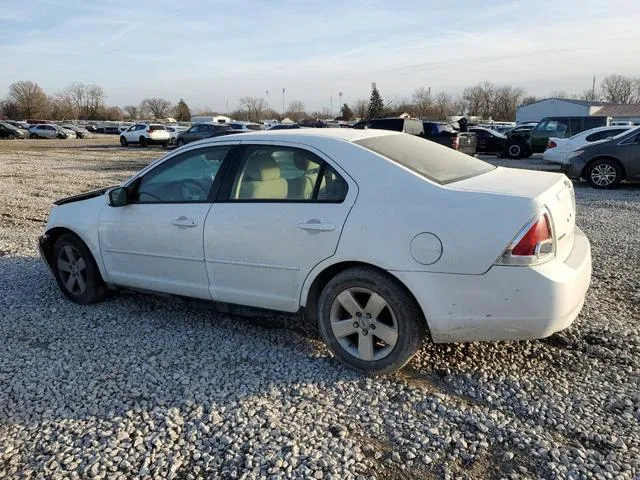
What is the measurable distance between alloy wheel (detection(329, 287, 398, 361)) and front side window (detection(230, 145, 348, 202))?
26.1 inches

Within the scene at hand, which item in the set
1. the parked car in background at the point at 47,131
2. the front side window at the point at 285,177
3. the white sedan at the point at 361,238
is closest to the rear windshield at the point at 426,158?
the white sedan at the point at 361,238

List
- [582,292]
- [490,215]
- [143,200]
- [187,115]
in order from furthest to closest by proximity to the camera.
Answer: [187,115] → [143,200] → [582,292] → [490,215]

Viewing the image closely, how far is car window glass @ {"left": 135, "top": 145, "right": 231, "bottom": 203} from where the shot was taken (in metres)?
4.08

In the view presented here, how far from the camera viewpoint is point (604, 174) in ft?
39.1

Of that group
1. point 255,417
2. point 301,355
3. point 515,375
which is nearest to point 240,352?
point 301,355

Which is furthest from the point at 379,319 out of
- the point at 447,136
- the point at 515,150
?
the point at 515,150

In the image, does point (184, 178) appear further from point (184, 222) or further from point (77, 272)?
point (77, 272)

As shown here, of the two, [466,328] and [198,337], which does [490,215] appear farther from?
[198,337]

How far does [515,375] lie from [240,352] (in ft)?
6.30

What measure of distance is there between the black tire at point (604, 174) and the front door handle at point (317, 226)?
10734 millimetres

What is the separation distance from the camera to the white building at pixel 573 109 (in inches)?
2691

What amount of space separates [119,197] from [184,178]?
59 cm

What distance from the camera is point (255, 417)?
3004 millimetres

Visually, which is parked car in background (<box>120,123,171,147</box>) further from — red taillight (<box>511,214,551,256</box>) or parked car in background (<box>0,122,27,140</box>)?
red taillight (<box>511,214,551,256</box>)
